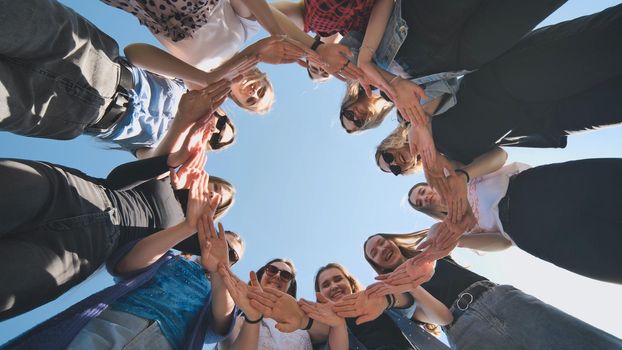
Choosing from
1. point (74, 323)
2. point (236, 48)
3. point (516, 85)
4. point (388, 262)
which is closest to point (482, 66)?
point (516, 85)

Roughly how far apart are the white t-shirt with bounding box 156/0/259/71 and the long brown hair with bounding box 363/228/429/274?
126 inches

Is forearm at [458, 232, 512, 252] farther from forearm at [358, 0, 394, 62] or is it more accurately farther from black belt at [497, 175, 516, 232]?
forearm at [358, 0, 394, 62]

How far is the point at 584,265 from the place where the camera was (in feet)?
8.19

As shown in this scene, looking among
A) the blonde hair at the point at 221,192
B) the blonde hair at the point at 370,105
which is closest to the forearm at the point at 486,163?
the blonde hair at the point at 370,105

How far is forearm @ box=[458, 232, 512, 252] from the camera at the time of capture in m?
3.81

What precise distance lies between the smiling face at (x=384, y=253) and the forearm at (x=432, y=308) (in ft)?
3.73

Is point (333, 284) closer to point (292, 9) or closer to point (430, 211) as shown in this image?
point (430, 211)

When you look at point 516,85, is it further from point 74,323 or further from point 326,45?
point 74,323

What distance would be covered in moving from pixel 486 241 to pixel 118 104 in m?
3.87

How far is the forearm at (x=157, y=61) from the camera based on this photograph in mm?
2840

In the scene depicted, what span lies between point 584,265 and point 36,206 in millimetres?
3761

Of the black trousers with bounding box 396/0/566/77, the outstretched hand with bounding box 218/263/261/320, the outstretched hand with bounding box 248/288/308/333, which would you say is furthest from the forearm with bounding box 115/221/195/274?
the black trousers with bounding box 396/0/566/77

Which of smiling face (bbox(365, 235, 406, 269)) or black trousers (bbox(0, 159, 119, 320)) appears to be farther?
smiling face (bbox(365, 235, 406, 269))

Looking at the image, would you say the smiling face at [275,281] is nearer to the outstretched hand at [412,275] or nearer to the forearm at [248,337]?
the forearm at [248,337]
